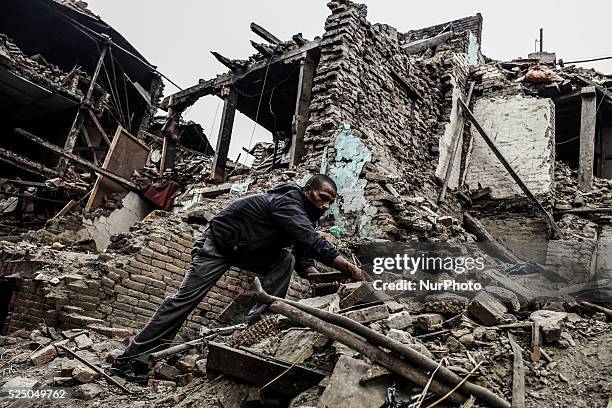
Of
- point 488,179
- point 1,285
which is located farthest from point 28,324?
point 488,179

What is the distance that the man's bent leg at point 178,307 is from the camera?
129 inches

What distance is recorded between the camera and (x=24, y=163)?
37.6 ft

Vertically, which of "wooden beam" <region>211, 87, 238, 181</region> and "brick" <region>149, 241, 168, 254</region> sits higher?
"wooden beam" <region>211, 87, 238, 181</region>

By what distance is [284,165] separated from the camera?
895 centimetres

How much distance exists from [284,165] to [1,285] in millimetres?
5037

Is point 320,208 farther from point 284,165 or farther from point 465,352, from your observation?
point 284,165

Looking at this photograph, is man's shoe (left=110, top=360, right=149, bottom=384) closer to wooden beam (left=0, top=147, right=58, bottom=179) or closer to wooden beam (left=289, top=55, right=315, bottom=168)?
wooden beam (left=289, top=55, right=315, bottom=168)

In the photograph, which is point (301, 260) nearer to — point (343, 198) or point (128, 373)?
point (128, 373)

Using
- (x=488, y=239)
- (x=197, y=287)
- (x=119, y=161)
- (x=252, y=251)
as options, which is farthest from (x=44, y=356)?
(x=119, y=161)

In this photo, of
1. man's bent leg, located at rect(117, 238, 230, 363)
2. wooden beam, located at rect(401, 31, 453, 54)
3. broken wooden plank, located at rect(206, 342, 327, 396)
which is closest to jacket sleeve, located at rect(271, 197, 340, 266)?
man's bent leg, located at rect(117, 238, 230, 363)

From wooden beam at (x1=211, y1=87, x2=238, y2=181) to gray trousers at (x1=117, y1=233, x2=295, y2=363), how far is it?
621 centimetres

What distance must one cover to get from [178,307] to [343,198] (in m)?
3.45

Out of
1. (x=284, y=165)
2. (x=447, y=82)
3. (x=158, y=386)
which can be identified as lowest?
(x=158, y=386)

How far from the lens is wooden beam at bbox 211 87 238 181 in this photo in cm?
960
